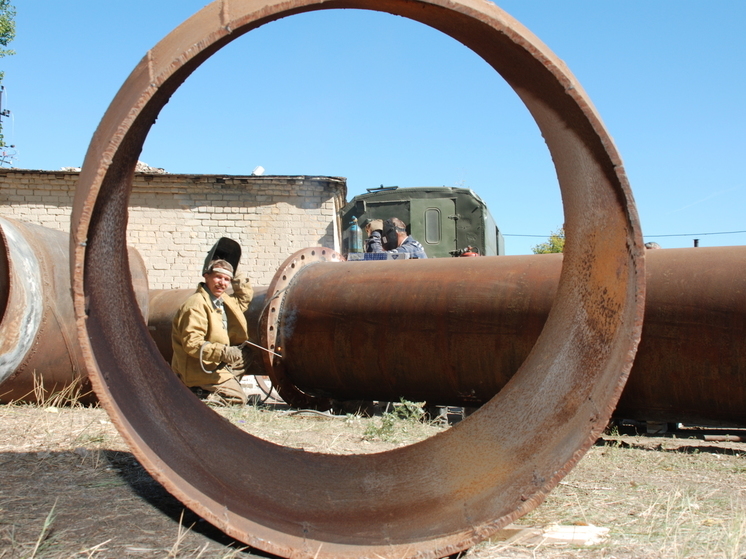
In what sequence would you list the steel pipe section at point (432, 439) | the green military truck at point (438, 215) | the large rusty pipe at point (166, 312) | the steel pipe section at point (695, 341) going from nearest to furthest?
the steel pipe section at point (432, 439), the steel pipe section at point (695, 341), the large rusty pipe at point (166, 312), the green military truck at point (438, 215)

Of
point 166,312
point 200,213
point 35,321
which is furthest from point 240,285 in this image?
point 200,213

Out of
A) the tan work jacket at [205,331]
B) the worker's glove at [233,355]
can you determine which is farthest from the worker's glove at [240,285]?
the worker's glove at [233,355]

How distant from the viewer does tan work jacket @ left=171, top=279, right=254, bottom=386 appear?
4941 mm

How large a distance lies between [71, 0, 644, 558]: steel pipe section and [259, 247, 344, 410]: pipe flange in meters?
1.71

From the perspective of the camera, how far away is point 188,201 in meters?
13.6

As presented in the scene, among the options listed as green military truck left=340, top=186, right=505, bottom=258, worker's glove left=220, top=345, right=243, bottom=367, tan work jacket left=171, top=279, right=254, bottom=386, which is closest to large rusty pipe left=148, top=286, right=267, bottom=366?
tan work jacket left=171, top=279, right=254, bottom=386

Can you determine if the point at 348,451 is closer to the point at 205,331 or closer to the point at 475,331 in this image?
the point at 475,331

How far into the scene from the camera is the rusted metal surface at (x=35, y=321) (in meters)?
3.95

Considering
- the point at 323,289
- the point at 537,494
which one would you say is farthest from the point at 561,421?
the point at 323,289

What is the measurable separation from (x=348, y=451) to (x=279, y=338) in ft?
3.43

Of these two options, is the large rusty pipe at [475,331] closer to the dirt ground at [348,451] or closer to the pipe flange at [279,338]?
the pipe flange at [279,338]

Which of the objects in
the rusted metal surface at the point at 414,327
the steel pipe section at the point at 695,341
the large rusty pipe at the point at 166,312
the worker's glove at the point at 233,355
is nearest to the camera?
the steel pipe section at the point at 695,341

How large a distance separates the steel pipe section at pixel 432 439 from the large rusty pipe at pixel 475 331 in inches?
41.7

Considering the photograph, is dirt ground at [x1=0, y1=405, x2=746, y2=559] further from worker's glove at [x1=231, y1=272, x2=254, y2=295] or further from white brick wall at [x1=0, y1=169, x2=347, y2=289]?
white brick wall at [x1=0, y1=169, x2=347, y2=289]
